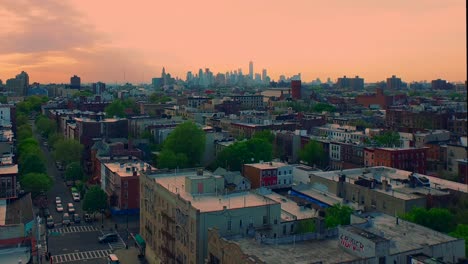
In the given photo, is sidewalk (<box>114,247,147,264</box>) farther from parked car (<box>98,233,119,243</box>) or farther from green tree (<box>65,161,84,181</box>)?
green tree (<box>65,161,84,181</box>)

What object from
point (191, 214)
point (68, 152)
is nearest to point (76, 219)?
point (191, 214)

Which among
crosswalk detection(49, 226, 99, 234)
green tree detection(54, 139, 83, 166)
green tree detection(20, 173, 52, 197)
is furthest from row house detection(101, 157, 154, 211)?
green tree detection(54, 139, 83, 166)

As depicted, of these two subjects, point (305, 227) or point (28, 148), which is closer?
point (305, 227)

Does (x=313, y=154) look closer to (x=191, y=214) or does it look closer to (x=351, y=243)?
(x=191, y=214)

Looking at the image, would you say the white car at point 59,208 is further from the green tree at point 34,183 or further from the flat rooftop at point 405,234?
the flat rooftop at point 405,234

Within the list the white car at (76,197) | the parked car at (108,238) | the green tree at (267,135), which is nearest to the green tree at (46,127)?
the green tree at (267,135)
